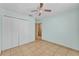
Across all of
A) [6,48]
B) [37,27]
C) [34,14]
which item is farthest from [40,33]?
[6,48]

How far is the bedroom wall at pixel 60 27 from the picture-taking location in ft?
4.83

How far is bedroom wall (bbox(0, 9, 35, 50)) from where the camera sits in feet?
4.95

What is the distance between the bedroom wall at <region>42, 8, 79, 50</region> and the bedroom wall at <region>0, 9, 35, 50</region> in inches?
10.8

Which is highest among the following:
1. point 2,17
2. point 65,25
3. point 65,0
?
point 65,0

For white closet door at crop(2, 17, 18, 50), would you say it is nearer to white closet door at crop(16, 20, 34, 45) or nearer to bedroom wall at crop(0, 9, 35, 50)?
bedroom wall at crop(0, 9, 35, 50)

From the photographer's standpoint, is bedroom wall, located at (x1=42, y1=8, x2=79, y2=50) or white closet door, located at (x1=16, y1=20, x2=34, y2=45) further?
white closet door, located at (x1=16, y1=20, x2=34, y2=45)

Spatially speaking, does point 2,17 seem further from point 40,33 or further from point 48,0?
point 48,0

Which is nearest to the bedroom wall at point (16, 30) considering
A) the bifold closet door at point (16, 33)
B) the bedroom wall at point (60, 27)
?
the bifold closet door at point (16, 33)

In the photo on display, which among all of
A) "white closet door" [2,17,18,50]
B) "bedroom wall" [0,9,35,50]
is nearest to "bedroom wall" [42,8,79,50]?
"bedroom wall" [0,9,35,50]

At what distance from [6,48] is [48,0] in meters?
1.47

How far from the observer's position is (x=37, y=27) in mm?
1370

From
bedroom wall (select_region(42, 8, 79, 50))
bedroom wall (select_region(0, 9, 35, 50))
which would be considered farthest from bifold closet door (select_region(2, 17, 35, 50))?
bedroom wall (select_region(42, 8, 79, 50))

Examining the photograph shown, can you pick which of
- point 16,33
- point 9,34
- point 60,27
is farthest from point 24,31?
point 60,27

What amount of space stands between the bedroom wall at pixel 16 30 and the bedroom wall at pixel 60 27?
28 centimetres
